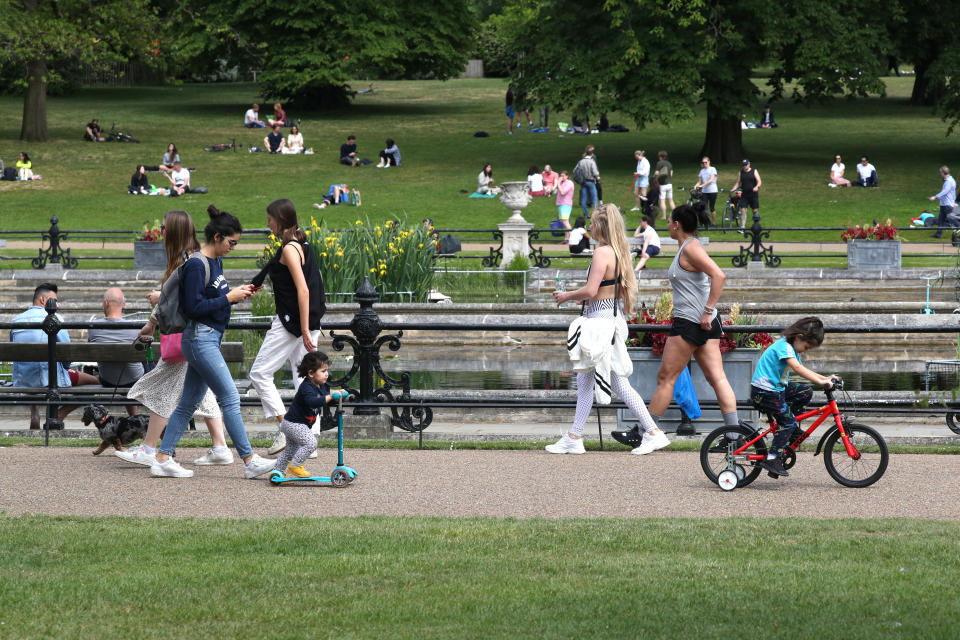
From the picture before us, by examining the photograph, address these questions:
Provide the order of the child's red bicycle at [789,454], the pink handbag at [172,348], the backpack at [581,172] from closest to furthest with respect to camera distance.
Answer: the child's red bicycle at [789,454] < the pink handbag at [172,348] < the backpack at [581,172]

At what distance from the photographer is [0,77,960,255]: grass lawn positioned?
33406 millimetres

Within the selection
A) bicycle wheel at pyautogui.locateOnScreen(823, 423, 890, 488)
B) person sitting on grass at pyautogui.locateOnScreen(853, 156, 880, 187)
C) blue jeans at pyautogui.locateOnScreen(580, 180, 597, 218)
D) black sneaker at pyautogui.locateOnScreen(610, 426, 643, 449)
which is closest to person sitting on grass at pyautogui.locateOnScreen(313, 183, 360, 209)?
blue jeans at pyautogui.locateOnScreen(580, 180, 597, 218)

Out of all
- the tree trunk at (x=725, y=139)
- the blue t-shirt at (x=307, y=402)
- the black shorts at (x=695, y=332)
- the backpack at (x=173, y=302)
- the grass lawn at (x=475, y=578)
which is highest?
the tree trunk at (x=725, y=139)

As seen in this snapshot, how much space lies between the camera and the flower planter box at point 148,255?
23.2 m

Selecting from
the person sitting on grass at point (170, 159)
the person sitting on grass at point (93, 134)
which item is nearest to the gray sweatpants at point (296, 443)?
the person sitting on grass at point (170, 159)

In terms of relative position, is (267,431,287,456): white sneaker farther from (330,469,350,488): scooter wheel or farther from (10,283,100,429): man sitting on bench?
(10,283,100,429): man sitting on bench

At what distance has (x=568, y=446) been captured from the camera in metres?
9.33

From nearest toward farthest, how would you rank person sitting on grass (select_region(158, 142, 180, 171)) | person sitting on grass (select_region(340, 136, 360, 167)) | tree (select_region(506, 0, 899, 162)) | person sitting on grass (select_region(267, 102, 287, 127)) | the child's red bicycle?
the child's red bicycle
tree (select_region(506, 0, 899, 162))
person sitting on grass (select_region(158, 142, 180, 171))
person sitting on grass (select_region(340, 136, 360, 167))
person sitting on grass (select_region(267, 102, 287, 127))

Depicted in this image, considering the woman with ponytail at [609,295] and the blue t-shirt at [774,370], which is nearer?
the blue t-shirt at [774,370]

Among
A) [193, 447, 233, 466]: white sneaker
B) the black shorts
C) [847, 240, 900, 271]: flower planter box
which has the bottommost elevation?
[193, 447, 233, 466]: white sneaker

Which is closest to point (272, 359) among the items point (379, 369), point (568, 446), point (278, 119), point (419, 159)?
point (379, 369)

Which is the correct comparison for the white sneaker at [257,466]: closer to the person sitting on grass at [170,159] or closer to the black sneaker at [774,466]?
the black sneaker at [774,466]

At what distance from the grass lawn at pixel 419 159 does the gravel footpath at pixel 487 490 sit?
21567 mm

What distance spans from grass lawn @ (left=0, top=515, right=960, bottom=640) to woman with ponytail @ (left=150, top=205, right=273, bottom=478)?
1.30m
